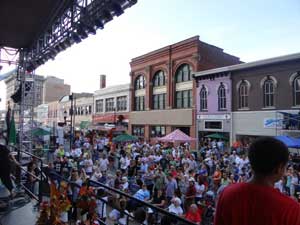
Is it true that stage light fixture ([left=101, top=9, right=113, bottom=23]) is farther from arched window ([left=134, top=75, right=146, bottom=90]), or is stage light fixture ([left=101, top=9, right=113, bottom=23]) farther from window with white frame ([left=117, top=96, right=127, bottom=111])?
window with white frame ([left=117, top=96, right=127, bottom=111])

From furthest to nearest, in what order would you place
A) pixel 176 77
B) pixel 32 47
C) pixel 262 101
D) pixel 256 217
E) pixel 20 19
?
pixel 176 77, pixel 262 101, pixel 32 47, pixel 20 19, pixel 256 217

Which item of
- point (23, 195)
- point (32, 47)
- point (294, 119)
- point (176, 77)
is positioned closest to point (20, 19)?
point (32, 47)

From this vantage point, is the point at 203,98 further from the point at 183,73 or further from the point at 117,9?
the point at 117,9

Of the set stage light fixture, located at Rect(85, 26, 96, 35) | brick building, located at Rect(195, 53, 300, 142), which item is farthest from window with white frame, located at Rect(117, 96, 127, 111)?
Result: stage light fixture, located at Rect(85, 26, 96, 35)

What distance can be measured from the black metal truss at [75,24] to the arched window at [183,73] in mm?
20250

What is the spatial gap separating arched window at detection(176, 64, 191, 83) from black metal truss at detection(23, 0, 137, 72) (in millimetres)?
20250

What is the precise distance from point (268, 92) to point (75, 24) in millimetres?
18464

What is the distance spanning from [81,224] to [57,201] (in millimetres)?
456

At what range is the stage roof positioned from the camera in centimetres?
965

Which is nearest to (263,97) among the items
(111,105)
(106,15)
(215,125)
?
(215,125)

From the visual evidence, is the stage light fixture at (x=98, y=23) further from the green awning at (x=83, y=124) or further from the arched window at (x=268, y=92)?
the green awning at (x=83, y=124)

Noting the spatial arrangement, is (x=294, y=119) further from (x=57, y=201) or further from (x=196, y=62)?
(x=57, y=201)

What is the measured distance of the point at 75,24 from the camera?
34.8 ft

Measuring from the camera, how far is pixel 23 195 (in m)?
7.40
